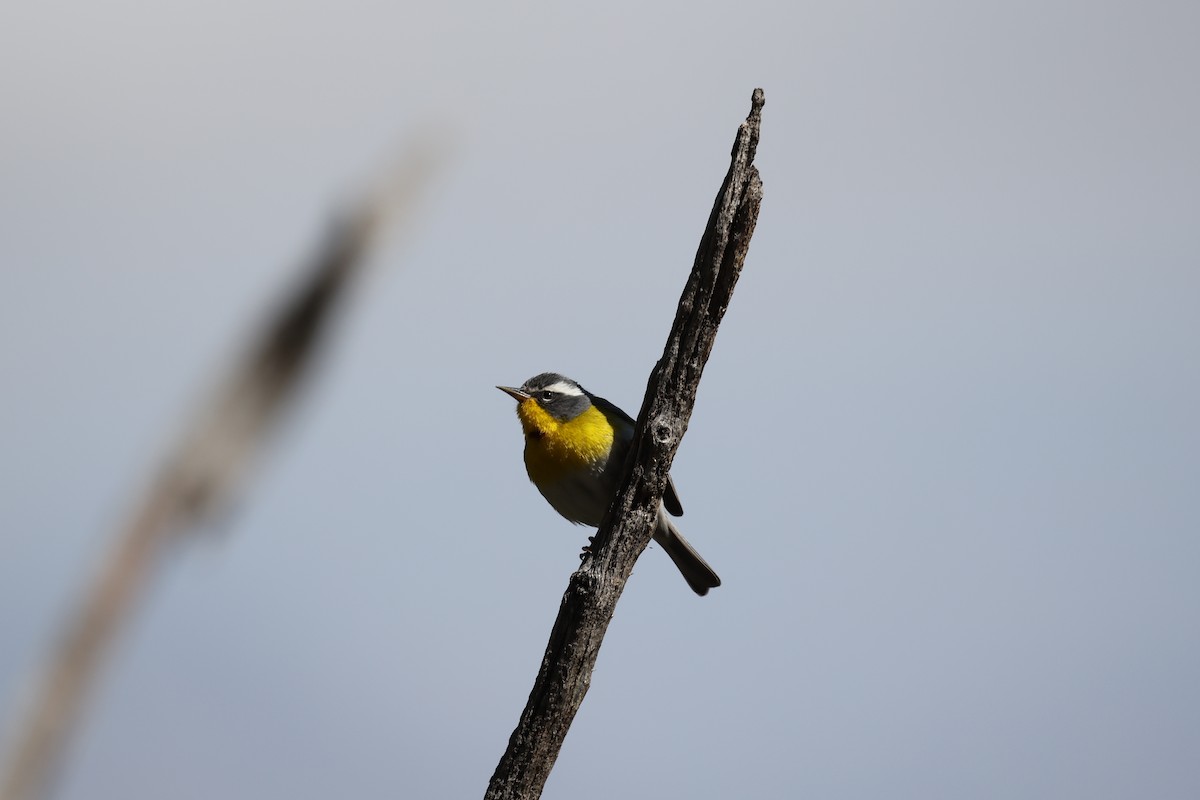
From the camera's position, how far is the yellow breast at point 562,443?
8352 millimetres

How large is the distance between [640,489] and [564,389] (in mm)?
3663

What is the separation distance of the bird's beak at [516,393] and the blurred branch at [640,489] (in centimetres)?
362

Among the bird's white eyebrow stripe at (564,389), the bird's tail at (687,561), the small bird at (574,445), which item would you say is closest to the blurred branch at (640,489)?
the small bird at (574,445)

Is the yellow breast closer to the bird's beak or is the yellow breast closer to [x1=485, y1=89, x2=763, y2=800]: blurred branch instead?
the bird's beak

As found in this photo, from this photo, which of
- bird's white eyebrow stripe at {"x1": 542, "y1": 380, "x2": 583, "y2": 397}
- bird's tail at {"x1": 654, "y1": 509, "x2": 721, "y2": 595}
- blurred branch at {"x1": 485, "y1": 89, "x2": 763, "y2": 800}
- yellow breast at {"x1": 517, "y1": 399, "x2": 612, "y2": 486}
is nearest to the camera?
blurred branch at {"x1": 485, "y1": 89, "x2": 763, "y2": 800}

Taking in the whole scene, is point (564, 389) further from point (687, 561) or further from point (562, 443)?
point (687, 561)

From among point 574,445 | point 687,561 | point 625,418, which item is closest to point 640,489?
point 574,445

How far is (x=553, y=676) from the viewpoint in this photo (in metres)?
5.17

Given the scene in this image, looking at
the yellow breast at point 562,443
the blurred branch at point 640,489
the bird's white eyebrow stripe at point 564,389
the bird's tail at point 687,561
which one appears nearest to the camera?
the blurred branch at point 640,489

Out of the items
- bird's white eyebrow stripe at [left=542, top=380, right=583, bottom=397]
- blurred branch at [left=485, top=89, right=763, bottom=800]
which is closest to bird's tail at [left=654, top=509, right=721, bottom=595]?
bird's white eyebrow stripe at [left=542, top=380, right=583, bottom=397]

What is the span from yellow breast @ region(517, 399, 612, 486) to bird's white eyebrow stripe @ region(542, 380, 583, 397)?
22 cm

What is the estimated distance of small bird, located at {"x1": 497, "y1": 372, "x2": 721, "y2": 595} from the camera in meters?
8.37

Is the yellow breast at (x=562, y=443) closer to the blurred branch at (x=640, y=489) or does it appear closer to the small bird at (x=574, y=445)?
the small bird at (x=574, y=445)

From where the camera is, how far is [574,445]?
331 inches
